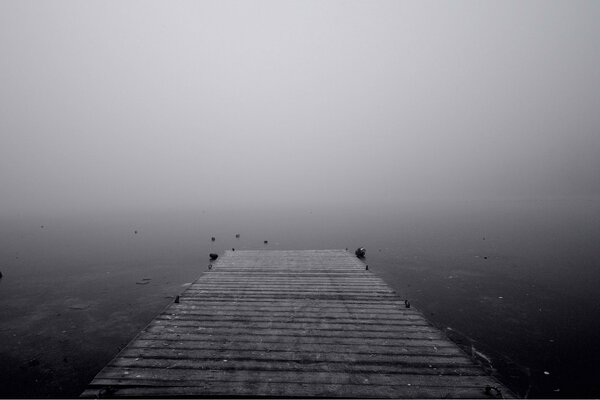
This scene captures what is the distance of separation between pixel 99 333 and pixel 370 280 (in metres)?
15.8

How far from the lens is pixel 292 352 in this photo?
37.9 ft

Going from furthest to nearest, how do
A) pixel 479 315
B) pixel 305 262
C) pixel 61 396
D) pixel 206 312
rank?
pixel 305 262 → pixel 479 315 → pixel 206 312 → pixel 61 396

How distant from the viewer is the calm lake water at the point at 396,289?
13.6 metres

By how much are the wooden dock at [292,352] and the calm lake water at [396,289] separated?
11.1 feet

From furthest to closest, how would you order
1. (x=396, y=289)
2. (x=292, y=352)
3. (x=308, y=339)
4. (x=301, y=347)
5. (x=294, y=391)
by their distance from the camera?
(x=396, y=289) → (x=308, y=339) → (x=301, y=347) → (x=292, y=352) → (x=294, y=391)

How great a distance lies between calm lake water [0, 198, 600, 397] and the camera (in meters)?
13.6

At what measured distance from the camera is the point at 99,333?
1672 cm

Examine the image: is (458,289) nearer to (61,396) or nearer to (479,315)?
(479,315)

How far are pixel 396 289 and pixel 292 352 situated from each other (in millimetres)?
14490

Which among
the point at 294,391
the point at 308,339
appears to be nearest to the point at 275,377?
the point at 294,391

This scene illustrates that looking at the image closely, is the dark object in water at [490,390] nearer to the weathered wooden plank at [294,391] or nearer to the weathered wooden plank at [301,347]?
the weathered wooden plank at [294,391]

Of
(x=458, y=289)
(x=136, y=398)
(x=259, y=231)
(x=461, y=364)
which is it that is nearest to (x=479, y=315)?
(x=458, y=289)

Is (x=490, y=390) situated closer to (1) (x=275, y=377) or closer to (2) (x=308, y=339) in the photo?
(2) (x=308, y=339)

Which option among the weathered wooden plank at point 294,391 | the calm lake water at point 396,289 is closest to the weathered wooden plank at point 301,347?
the weathered wooden plank at point 294,391
